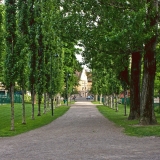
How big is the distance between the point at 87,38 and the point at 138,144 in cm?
A: 1130

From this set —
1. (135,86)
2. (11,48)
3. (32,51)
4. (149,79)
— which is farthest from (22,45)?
(32,51)

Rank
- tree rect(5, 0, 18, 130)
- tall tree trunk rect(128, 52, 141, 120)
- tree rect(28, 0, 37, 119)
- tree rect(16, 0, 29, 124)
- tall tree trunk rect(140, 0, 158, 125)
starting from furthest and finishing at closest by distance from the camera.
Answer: tree rect(28, 0, 37, 119), tall tree trunk rect(128, 52, 141, 120), tall tree trunk rect(140, 0, 158, 125), tree rect(16, 0, 29, 124), tree rect(5, 0, 18, 130)

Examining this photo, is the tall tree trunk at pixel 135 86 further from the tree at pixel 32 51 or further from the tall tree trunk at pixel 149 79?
the tree at pixel 32 51

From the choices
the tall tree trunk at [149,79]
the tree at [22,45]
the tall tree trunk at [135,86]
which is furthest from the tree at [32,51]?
the tall tree trunk at [149,79]

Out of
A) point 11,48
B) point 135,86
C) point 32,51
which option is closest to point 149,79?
point 135,86

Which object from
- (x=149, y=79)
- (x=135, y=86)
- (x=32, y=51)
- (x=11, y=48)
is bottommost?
(x=135, y=86)

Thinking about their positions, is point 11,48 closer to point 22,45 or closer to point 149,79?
point 22,45

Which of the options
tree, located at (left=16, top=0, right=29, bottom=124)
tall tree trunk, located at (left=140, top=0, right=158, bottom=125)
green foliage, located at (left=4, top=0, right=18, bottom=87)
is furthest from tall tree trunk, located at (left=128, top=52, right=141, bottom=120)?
green foliage, located at (left=4, top=0, right=18, bottom=87)

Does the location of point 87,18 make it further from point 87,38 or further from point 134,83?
point 134,83

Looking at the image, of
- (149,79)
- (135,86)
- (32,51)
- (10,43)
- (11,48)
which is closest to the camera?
(11,48)

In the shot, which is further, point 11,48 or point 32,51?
point 32,51

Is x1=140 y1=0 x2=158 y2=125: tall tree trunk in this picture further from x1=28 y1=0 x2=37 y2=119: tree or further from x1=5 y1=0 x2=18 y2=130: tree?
x1=28 y1=0 x2=37 y2=119: tree

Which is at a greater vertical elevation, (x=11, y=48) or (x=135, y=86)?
(x=11, y=48)

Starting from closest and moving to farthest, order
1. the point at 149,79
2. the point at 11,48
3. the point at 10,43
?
1. the point at 11,48
2. the point at 10,43
3. the point at 149,79
